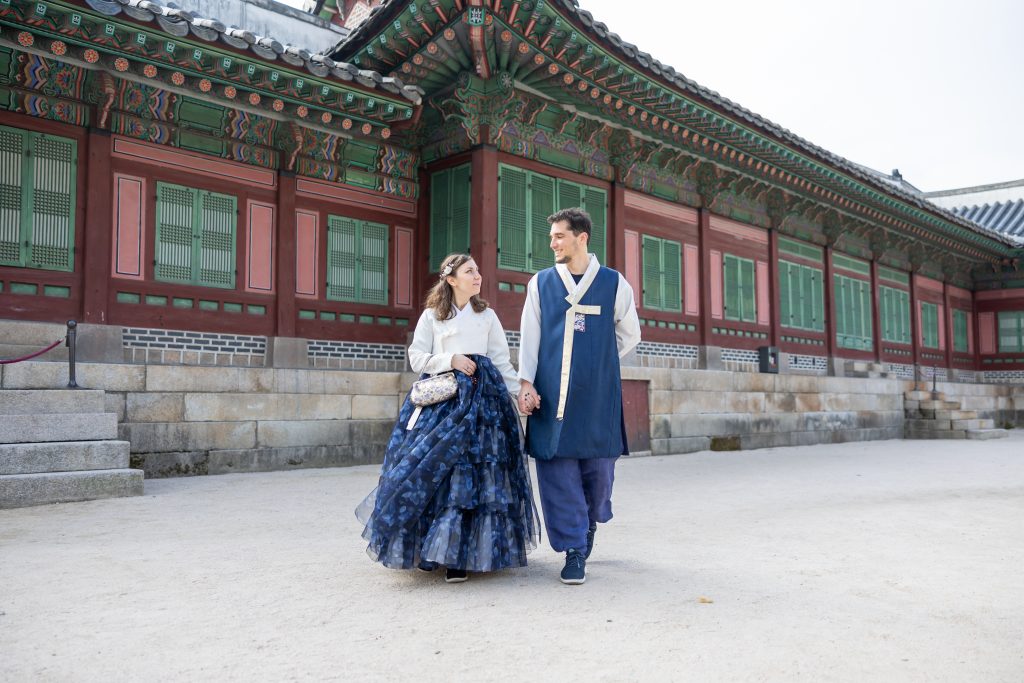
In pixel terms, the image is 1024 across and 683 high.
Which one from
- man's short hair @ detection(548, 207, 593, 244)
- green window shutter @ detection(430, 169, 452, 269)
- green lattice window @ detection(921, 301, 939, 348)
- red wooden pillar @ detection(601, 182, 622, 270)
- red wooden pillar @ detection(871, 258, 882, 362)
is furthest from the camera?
green lattice window @ detection(921, 301, 939, 348)

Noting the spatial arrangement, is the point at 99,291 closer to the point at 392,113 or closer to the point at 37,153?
the point at 37,153

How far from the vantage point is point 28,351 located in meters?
7.18

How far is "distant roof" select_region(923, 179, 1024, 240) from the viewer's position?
23375mm

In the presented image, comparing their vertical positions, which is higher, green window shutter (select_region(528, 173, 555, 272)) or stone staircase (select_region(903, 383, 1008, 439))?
green window shutter (select_region(528, 173, 555, 272))

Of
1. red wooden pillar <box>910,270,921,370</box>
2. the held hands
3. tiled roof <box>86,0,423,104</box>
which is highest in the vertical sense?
tiled roof <box>86,0,423,104</box>

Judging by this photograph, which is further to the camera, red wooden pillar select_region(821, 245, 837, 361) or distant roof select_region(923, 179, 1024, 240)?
distant roof select_region(923, 179, 1024, 240)

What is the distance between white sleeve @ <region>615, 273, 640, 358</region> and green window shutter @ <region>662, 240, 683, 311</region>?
323 inches

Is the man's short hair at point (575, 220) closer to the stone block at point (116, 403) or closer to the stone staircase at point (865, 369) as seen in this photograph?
the stone block at point (116, 403)

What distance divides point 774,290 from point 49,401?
1162cm

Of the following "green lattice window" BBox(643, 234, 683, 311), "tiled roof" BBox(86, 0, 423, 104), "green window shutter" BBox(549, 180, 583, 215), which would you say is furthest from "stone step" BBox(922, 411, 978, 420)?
"tiled roof" BBox(86, 0, 423, 104)

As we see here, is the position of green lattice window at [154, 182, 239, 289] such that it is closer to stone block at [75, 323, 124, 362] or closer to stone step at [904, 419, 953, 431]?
stone block at [75, 323, 124, 362]

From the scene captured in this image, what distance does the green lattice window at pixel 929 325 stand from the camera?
61.7 ft

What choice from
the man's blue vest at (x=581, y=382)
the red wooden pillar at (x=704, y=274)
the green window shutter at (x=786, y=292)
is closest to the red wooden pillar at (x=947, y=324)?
the green window shutter at (x=786, y=292)

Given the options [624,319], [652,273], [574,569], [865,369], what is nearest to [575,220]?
[624,319]
